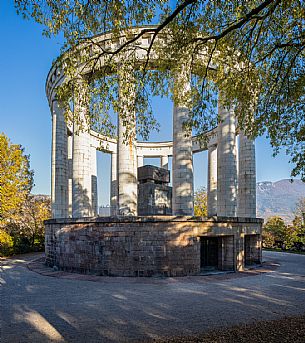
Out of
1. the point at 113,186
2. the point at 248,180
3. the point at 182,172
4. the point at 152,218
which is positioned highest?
the point at 182,172

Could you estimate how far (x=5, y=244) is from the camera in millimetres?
20594

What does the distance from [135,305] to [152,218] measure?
4.68 m

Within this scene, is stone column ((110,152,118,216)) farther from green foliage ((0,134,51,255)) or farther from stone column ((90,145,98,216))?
green foliage ((0,134,51,255))

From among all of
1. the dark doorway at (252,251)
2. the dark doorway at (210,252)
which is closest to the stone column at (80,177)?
the dark doorway at (210,252)

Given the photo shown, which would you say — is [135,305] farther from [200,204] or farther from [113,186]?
[200,204]

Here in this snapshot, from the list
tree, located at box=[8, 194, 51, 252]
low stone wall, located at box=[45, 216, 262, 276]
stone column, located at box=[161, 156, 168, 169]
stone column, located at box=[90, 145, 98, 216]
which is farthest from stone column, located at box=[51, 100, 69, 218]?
stone column, located at box=[161, 156, 168, 169]

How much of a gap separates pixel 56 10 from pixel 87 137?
12.1m

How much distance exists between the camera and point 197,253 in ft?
40.0

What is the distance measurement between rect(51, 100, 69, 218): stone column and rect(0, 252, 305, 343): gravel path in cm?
934

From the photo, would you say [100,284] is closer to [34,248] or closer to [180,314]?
[180,314]

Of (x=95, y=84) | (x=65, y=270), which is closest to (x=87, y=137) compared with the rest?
(x=65, y=270)

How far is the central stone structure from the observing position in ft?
38.7

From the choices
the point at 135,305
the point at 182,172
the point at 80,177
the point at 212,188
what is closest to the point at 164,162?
the point at 212,188

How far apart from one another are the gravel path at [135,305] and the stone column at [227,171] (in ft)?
20.8
